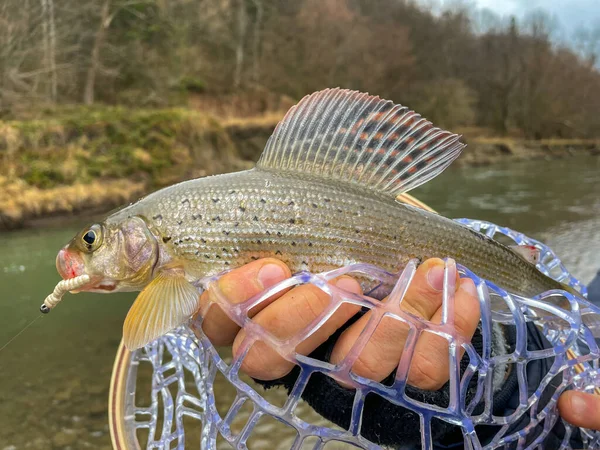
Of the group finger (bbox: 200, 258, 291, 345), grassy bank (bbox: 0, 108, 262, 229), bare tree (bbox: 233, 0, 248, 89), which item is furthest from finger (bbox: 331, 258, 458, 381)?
bare tree (bbox: 233, 0, 248, 89)

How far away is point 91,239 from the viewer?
160 centimetres

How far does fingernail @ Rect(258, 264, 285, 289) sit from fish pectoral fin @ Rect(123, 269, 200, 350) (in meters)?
0.25

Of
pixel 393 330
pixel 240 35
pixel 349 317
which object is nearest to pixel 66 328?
pixel 349 317

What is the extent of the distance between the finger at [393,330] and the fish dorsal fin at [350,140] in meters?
0.43

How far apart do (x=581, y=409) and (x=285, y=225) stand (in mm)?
1222

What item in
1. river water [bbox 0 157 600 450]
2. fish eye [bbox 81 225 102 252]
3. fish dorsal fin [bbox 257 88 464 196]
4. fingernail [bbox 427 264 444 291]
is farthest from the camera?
river water [bbox 0 157 600 450]

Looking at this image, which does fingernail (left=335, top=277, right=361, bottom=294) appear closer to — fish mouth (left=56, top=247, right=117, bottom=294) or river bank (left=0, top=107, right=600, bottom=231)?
fish mouth (left=56, top=247, right=117, bottom=294)

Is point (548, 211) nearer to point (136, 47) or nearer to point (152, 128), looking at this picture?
point (152, 128)

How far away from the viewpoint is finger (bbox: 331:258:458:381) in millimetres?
1462

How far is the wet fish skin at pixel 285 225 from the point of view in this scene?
1614mm

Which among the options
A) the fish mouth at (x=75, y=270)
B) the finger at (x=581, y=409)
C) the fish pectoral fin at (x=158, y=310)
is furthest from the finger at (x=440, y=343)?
the fish mouth at (x=75, y=270)

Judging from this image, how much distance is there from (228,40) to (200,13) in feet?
12.2

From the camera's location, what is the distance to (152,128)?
17125mm

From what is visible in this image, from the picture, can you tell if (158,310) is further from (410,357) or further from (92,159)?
(92,159)
